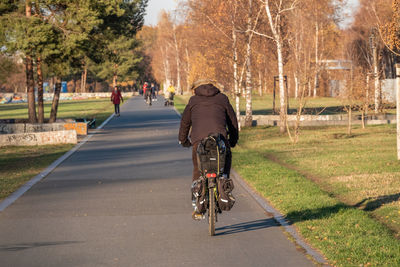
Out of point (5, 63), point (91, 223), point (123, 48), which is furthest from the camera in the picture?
point (123, 48)

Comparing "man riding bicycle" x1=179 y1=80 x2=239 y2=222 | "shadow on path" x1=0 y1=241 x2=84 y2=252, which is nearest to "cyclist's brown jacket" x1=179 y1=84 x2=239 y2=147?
"man riding bicycle" x1=179 y1=80 x2=239 y2=222

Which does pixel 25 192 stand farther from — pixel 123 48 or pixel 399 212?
pixel 123 48

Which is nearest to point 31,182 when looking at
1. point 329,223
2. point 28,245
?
point 28,245

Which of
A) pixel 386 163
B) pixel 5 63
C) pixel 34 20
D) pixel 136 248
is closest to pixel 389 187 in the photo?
pixel 386 163

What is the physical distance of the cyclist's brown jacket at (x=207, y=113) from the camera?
8023 millimetres

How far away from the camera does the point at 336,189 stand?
11961 millimetres

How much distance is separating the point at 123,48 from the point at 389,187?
102 meters

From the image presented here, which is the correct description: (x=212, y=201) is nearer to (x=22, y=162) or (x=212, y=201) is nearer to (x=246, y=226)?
(x=246, y=226)

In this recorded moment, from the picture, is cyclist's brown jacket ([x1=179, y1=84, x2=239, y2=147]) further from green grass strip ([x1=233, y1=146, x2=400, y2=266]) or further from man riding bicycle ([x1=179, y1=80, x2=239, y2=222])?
green grass strip ([x1=233, y1=146, x2=400, y2=266])

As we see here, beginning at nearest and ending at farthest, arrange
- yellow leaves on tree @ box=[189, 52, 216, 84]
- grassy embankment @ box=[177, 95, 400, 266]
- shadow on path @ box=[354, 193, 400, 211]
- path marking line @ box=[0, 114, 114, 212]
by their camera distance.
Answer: grassy embankment @ box=[177, 95, 400, 266] → shadow on path @ box=[354, 193, 400, 211] → path marking line @ box=[0, 114, 114, 212] → yellow leaves on tree @ box=[189, 52, 216, 84]

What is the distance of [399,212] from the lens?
933 cm

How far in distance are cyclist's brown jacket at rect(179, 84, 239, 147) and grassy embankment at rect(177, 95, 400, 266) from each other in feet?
5.24

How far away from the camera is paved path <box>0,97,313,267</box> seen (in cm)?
697

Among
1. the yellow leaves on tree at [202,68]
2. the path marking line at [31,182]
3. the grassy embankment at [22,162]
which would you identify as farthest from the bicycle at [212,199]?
the yellow leaves on tree at [202,68]
